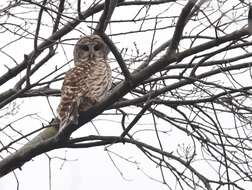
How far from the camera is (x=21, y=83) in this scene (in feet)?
22.6

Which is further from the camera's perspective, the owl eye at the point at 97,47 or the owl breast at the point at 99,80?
the owl eye at the point at 97,47

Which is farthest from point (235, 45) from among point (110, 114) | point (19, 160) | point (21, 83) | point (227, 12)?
point (21, 83)

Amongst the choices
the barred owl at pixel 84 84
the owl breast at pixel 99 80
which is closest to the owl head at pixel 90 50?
the barred owl at pixel 84 84

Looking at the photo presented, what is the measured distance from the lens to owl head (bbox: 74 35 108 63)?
291 inches

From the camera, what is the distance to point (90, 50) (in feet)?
24.6

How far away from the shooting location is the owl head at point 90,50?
24.3ft

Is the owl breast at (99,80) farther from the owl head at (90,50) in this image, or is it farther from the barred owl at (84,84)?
the owl head at (90,50)

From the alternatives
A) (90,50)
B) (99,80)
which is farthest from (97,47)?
(99,80)

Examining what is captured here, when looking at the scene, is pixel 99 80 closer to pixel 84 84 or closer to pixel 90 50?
pixel 84 84

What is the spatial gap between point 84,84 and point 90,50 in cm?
123

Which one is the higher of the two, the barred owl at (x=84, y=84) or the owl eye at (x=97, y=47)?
the owl eye at (x=97, y=47)

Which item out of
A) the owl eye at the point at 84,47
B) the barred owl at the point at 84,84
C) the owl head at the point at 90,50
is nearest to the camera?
the barred owl at the point at 84,84

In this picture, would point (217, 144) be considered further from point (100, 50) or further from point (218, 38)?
point (100, 50)

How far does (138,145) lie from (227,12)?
1.72 metres
